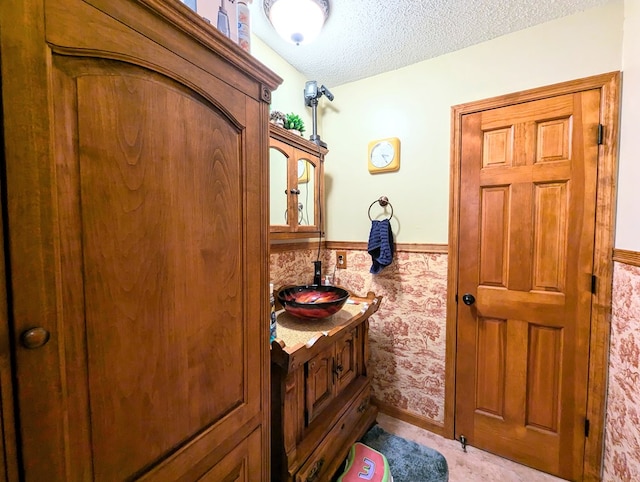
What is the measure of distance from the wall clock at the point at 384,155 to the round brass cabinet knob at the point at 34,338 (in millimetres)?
1828

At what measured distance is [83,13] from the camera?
436 millimetres

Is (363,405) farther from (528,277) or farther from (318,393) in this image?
(528,277)

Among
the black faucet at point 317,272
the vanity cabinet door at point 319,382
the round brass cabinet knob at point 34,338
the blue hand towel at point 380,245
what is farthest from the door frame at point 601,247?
the round brass cabinet knob at point 34,338

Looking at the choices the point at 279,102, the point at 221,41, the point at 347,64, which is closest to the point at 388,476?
the point at 221,41

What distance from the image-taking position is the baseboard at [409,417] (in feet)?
5.78

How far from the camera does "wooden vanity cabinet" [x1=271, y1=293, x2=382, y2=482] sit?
108 centimetres

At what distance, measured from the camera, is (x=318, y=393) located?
131cm

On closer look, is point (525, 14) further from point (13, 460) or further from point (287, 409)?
point (13, 460)

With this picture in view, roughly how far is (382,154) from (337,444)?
1791 millimetres

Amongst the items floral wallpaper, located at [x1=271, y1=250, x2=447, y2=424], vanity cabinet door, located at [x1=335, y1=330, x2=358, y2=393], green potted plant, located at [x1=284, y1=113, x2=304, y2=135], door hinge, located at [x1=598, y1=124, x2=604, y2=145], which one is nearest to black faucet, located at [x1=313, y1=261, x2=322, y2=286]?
floral wallpaper, located at [x1=271, y1=250, x2=447, y2=424]

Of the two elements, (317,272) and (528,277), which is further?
(317,272)

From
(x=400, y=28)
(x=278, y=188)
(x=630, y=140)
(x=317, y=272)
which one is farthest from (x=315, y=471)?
(x=400, y=28)

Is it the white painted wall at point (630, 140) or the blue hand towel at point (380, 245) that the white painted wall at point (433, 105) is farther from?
the blue hand towel at point (380, 245)

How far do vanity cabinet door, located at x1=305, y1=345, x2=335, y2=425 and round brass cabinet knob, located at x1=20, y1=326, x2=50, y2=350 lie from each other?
97 cm
